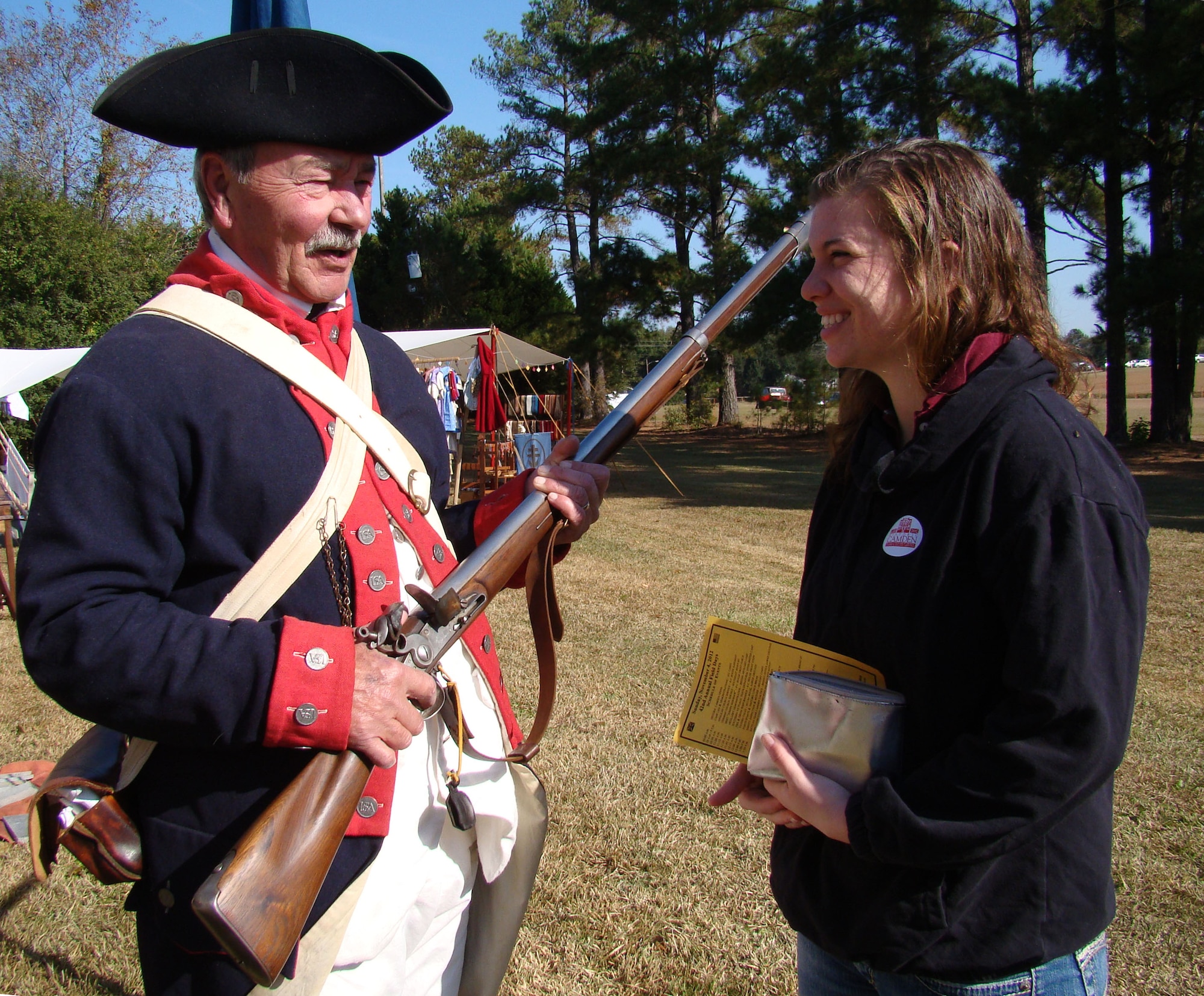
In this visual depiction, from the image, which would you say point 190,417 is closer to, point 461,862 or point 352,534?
point 352,534

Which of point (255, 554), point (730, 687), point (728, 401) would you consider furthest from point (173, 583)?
point (728, 401)

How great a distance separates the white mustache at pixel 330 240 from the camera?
1761 millimetres

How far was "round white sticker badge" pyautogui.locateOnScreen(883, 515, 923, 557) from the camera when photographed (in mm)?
1472

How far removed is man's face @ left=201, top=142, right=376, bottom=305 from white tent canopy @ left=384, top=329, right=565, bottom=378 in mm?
12093

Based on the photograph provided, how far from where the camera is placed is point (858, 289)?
1621 millimetres

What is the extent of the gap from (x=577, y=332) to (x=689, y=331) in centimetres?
2478

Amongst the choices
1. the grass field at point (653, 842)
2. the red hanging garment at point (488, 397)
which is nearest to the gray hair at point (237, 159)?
the grass field at point (653, 842)

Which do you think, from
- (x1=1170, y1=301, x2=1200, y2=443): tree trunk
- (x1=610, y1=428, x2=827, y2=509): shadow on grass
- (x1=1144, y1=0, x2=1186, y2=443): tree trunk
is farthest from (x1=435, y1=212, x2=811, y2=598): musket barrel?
(x1=1170, y1=301, x2=1200, y2=443): tree trunk

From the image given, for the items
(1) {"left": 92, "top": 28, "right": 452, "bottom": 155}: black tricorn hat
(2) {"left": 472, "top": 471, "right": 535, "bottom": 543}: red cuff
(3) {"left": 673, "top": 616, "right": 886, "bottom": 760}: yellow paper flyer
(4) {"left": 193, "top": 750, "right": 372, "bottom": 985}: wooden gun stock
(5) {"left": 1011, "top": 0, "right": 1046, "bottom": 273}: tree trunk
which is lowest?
(4) {"left": 193, "top": 750, "right": 372, "bottom": 985}: wooden gun stock

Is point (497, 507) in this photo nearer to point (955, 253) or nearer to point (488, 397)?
point (955, 253)

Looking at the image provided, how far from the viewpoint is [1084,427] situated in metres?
1.41

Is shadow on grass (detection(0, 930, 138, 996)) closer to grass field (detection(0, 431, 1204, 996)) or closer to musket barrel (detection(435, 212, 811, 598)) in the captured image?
grass field (detection(0, 431, 1204, 996))

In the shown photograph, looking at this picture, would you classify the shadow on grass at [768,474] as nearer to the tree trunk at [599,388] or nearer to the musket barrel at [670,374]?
the tree trunk at [599,388]

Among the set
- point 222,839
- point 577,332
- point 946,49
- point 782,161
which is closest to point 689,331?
point 222,839
